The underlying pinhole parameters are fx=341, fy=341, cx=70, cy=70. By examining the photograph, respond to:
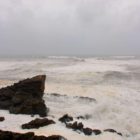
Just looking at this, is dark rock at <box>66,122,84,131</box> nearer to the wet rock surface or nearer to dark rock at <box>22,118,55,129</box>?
the wet rock surface

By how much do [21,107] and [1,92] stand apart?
2.52 meters

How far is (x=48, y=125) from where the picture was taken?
1368 cm

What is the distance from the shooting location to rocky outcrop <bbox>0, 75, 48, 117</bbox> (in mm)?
15852

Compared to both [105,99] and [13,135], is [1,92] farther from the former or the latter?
[13,135]

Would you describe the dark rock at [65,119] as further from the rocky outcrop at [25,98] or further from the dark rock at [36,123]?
the rocky outcrop at [25,98]

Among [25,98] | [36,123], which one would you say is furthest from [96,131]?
[25,98]

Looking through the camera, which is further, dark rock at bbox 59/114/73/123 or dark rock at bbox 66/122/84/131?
dark rock at bbox 59/114/73/123

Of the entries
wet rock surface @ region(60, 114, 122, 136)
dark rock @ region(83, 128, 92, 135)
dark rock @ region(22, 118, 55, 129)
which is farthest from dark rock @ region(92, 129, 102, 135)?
dark rock @ region(22, 118, 55, 129)

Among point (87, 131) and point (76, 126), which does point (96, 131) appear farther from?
point (76, 126)

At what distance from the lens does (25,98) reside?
1645cm

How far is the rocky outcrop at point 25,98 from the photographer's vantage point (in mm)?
15852

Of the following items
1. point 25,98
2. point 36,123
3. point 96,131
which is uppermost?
point 25,98

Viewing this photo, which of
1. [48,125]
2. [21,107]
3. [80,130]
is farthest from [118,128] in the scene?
[21,107]

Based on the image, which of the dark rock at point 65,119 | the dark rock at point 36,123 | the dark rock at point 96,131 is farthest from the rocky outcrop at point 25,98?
the dark rock at point 96,131
